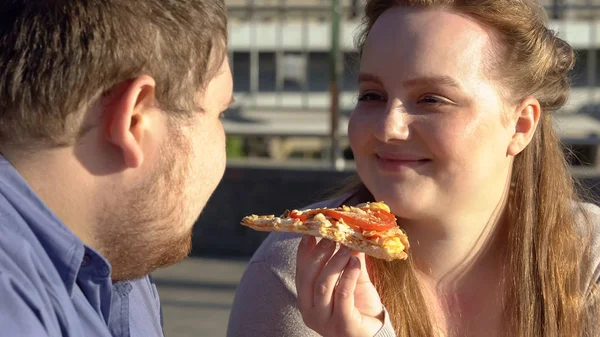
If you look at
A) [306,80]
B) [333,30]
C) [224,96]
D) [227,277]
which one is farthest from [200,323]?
[224,96]

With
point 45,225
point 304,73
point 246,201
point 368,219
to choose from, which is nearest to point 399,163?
point 368,219

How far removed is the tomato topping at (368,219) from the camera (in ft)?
8.53

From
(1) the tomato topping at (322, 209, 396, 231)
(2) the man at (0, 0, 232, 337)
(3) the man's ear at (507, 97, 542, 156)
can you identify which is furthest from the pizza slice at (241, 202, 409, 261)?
(2) the man at (0, 0, 232, 337)

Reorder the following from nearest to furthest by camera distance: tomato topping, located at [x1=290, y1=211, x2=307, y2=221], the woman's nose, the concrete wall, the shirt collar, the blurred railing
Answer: the shirt collar → tomato topping, located at [x1=290, y1=211, x2=307, y2=221] → the woman's nose → the concrete wall → the blurred railing

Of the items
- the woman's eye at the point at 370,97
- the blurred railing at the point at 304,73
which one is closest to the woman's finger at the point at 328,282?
the woman's eye at the point at 370,97

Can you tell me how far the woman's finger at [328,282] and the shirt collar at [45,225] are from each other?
0.89m

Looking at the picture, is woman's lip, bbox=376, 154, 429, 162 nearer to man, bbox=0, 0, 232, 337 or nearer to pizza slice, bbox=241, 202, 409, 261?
pizza slice, bbox=241, 202, 409, 261

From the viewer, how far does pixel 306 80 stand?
8.98 meters

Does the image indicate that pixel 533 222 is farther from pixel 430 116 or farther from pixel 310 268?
pixel 310 268

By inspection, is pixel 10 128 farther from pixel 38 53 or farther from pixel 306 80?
pixel 306 80

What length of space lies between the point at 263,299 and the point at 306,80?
6.12 metres

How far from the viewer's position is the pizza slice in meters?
2.54

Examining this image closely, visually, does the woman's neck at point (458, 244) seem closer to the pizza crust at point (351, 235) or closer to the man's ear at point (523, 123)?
the man's ear at point (523, 123)

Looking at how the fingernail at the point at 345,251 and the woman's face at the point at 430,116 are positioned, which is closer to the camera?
the fingernail at the point at 345,251
